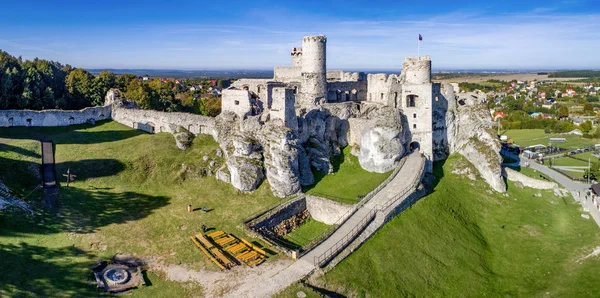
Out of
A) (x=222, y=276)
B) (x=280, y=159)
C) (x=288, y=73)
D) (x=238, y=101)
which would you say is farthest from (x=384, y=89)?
(x=222, y=276)

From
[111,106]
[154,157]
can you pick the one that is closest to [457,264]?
[154,157]

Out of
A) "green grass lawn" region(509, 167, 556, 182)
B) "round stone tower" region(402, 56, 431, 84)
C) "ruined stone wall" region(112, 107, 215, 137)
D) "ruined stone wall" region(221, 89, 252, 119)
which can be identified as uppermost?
"round stone tower" region(402, 56, 431, 84)

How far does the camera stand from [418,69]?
4375cm

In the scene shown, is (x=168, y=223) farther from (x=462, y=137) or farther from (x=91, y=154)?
(x=462, y=137)

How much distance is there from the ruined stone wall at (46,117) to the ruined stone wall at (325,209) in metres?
29.1

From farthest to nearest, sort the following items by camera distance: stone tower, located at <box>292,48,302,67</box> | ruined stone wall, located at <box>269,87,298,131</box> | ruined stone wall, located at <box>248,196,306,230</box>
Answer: stone tower, located at <box>292,48,302,67</box> → ruined stone wall, located at <box>269,87,298,131</box> → ruined stone wall, located at <box>248,196,306,230</box>

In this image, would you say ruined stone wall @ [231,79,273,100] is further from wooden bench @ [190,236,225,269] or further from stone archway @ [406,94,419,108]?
wooden bench @ [190,236,225,269]

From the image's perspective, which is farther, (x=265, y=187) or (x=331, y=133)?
(x=331, y=133)

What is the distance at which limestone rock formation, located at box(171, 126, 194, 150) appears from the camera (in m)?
39.2

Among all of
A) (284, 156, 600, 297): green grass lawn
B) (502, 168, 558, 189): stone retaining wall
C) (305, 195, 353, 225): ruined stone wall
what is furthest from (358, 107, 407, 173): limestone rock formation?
(502, 168, 558, 189): stone retaining wall

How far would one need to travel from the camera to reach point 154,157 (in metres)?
37.0

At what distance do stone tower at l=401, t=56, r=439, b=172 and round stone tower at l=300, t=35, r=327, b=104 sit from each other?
8.96 meters

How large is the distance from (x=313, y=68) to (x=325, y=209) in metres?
16.5

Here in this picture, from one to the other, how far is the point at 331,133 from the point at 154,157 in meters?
17.1
